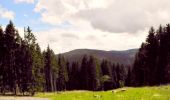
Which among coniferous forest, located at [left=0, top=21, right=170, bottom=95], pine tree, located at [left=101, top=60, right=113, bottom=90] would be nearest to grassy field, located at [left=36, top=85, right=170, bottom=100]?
coniferous forest, located at [left=0, top=21, right=170, bottom=95]

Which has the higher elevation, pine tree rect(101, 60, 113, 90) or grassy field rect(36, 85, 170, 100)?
pine tree rect(101, 60, 113, 90)

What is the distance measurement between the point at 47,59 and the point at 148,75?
5130 centimetres

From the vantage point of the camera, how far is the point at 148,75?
86.6 meters

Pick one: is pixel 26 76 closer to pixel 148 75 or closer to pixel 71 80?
pixel 148 75

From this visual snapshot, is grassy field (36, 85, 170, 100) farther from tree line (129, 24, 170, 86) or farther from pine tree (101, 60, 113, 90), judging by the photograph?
pine tree (101, 60, 113, 90)

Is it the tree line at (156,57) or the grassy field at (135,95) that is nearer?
the grassy field at (135,95)

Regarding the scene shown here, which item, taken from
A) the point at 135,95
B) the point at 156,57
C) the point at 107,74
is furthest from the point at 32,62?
the point at 107,74

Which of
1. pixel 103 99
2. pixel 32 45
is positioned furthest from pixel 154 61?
pixel 103 99

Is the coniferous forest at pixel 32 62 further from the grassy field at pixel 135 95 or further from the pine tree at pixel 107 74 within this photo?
the pine tree at pixel 107 74

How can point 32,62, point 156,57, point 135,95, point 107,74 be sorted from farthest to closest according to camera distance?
point 107,74 < point 156,57 < point 32,62 < point 135,95

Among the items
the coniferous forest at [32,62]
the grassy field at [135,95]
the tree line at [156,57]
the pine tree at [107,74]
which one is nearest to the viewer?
the grassy field at [135,95]

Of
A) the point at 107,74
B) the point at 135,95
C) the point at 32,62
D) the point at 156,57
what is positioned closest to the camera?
the point at 135,95

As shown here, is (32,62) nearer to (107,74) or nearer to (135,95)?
(135,95)

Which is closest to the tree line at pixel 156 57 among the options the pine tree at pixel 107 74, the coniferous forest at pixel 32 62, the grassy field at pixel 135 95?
the coniferous forest at pixel 32 62
